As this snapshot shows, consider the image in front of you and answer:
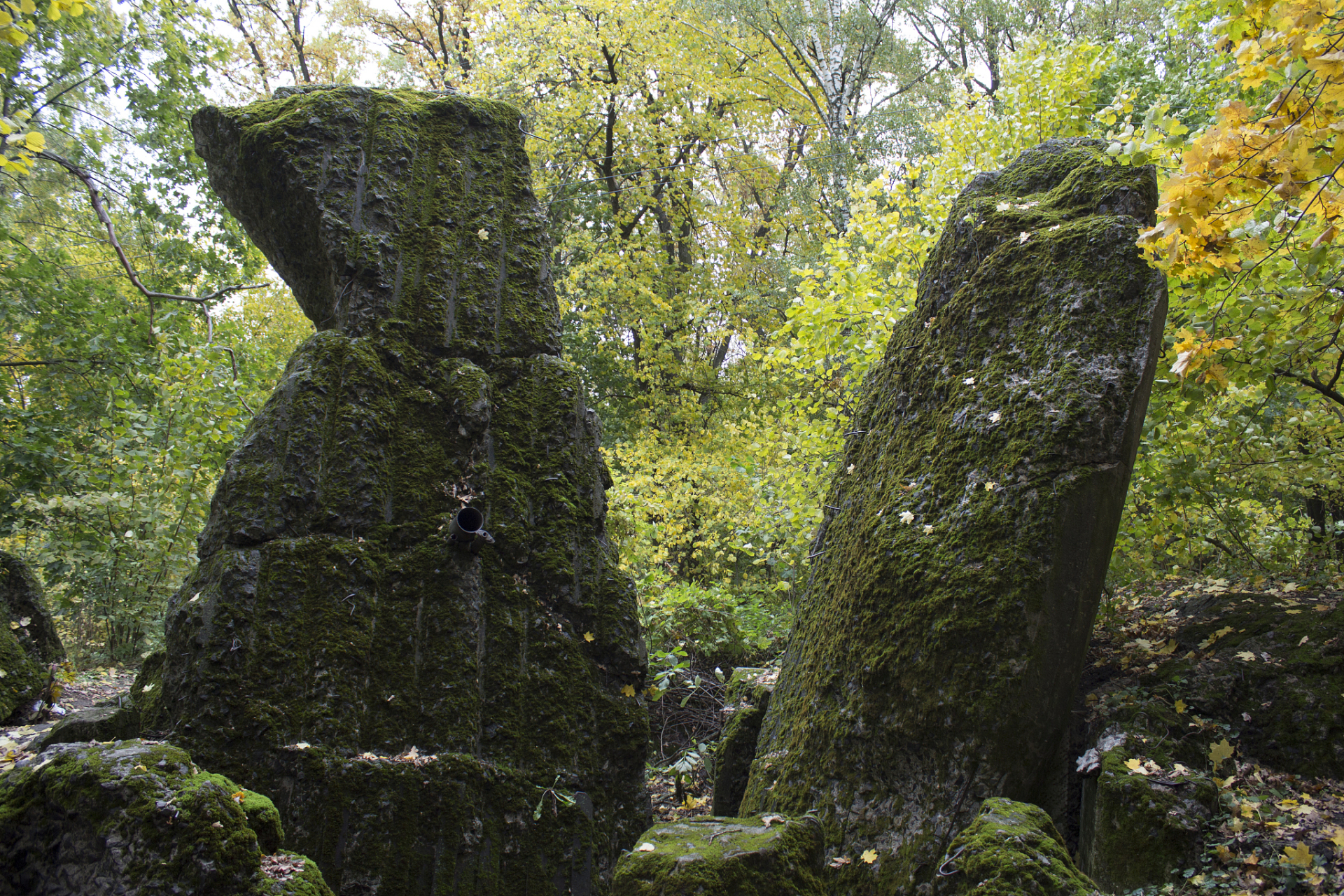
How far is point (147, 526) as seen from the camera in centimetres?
747

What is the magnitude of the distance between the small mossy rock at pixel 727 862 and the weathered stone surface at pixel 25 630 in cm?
481

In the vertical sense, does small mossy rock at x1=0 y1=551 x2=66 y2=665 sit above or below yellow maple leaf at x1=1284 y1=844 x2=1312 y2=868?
above

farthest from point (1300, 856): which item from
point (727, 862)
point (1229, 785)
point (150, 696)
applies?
point (150, 696)

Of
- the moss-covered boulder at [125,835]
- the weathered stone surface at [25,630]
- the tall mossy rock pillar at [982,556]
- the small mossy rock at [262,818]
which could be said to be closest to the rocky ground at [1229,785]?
the weathered stone surface at [25,630]

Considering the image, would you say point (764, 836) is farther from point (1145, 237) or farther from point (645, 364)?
A: point (645, 364)

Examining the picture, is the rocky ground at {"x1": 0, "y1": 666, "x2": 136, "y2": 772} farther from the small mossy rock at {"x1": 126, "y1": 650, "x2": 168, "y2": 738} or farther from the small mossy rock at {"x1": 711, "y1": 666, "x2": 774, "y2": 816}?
the small mossy rock at {"x1": 711, "y1": 666, "x2": 774, "y2": 816}

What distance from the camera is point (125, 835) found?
6.16 feet

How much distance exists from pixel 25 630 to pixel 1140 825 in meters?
7.33

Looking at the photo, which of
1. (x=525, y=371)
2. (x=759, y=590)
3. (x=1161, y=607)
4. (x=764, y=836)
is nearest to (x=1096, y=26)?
(x=759, y=590)

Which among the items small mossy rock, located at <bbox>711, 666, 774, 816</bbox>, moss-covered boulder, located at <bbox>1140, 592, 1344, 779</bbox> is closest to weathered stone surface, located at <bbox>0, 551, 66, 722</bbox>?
small mossy rock, located at <bbox>711, 666, 774, 816</bbox>

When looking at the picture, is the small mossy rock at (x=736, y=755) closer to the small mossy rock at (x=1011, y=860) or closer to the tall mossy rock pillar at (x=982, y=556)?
the tall mossy rock pillar at (x=982, y=556)

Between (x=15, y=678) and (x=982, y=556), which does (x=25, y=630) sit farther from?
(x=982, y=556)

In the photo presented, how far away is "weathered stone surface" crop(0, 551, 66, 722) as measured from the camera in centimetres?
485

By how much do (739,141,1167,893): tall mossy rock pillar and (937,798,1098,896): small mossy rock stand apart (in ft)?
0.84
